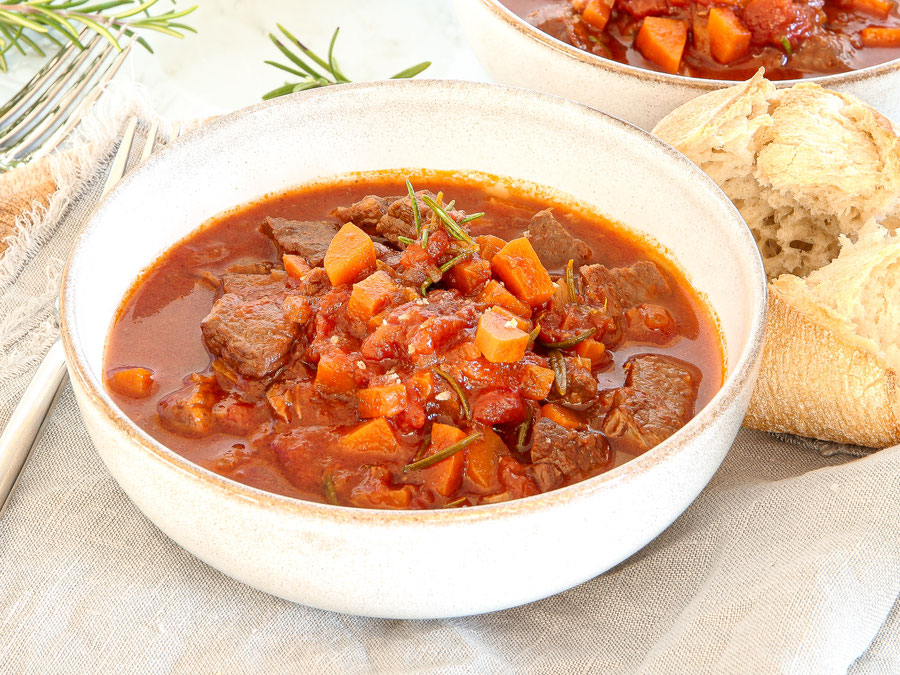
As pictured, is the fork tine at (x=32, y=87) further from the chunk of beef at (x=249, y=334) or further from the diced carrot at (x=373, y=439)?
the diced carrot at (x=373, y=439)

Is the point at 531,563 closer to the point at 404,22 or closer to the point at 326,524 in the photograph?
the point at 326,524

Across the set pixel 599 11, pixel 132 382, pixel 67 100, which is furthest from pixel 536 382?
pixel 67 100

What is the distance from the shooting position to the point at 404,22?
5.51m

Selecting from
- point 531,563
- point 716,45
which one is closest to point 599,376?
point 531,563

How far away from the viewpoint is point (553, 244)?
318cm

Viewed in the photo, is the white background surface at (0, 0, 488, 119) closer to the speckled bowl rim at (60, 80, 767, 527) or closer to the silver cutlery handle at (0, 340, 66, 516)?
the speckled bowl rim at (60, 80, 767, 527)

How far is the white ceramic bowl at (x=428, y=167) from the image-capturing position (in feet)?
7.34

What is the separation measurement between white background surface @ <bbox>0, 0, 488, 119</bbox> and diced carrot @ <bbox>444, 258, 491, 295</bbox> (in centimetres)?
245

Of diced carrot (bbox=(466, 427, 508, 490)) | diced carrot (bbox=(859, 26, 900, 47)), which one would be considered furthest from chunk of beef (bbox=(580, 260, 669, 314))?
diced carrot (bbox=(859, 26, 900, 47))

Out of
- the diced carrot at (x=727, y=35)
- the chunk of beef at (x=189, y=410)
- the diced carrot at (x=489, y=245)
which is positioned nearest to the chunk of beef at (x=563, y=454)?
the diced carrot at (x=489, y=245)

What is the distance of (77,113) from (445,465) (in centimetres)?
245

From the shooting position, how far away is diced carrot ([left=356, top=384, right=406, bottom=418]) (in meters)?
2.60

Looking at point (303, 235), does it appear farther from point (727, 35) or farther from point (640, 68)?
point (727, 35)

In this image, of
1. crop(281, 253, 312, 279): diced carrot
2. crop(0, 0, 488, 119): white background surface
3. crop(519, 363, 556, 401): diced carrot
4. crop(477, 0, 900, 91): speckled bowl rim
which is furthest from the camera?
crop(0, 0, 488, 119): white background surface
